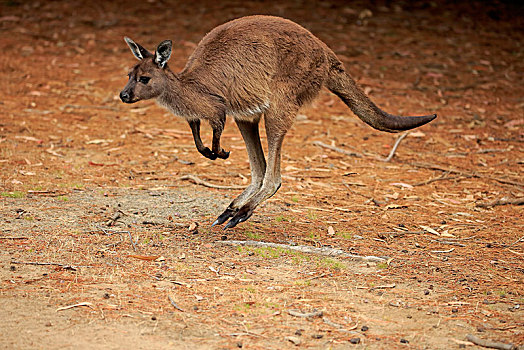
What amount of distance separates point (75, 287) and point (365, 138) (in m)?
5.85

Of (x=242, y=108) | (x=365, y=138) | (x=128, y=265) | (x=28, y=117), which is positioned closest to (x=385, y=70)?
(x=365, y=138)

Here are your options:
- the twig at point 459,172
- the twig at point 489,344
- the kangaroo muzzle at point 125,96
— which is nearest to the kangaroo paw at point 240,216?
the kangaroo muzzle at point 125,96

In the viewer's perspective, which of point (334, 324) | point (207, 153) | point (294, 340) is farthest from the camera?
point (207, 153)

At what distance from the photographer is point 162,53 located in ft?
18.4

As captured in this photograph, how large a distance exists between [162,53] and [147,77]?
0.23 metres

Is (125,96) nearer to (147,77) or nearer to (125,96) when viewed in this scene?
(125,96)

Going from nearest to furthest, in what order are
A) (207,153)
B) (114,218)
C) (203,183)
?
(207,153), (114,218), (203,183)

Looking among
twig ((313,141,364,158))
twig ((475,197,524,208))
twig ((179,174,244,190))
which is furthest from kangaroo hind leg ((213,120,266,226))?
twig ((313,141,364,158))

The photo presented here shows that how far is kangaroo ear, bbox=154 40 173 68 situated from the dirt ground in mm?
1425

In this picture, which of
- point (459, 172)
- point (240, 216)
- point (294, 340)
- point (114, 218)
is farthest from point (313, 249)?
point (459, 172)

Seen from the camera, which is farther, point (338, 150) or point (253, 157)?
point (338, 150)

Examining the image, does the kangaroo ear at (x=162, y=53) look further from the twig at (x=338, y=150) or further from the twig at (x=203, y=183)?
the twig at (x=338, y=150)

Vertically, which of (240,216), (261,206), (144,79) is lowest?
(261,206)

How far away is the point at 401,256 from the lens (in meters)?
5.56
